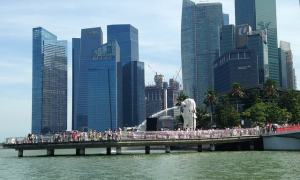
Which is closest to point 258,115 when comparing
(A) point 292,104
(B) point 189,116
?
(B) point 189,116

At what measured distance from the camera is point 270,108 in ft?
429

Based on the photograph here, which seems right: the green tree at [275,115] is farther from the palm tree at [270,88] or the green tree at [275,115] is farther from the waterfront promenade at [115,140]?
the waterfront promenade at [115,140]

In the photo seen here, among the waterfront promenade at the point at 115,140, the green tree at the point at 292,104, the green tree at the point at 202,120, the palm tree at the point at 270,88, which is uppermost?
the palm tree at the point at 270,88

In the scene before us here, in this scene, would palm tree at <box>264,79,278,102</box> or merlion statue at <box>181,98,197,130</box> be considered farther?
palm tree at <box>264,79,278,102</box>

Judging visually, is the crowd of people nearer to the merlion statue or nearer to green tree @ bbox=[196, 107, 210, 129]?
the merlion statue

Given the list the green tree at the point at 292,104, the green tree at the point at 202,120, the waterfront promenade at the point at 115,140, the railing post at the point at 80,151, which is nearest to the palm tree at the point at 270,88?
the green tree at the point at 292,104

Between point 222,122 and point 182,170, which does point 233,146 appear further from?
point 182,170

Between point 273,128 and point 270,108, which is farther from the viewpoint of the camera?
point 270,108

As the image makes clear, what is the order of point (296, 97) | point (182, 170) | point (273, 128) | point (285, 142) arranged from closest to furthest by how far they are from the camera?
point (182, 170) < point (285, 142) < point (273, 128) < point (296, 97)

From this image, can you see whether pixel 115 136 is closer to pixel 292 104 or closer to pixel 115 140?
pixel 115 140

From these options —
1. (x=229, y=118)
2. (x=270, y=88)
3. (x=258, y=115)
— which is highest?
(x=270, y=88)

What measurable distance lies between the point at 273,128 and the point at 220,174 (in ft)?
174

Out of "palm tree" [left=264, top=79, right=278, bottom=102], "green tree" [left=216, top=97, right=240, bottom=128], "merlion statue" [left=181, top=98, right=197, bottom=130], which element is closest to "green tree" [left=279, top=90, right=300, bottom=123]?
"palm tree" [left=264, top=79, right=278, bottom=102]

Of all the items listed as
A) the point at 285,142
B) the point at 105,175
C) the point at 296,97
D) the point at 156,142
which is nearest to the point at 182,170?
the point at 105,175
